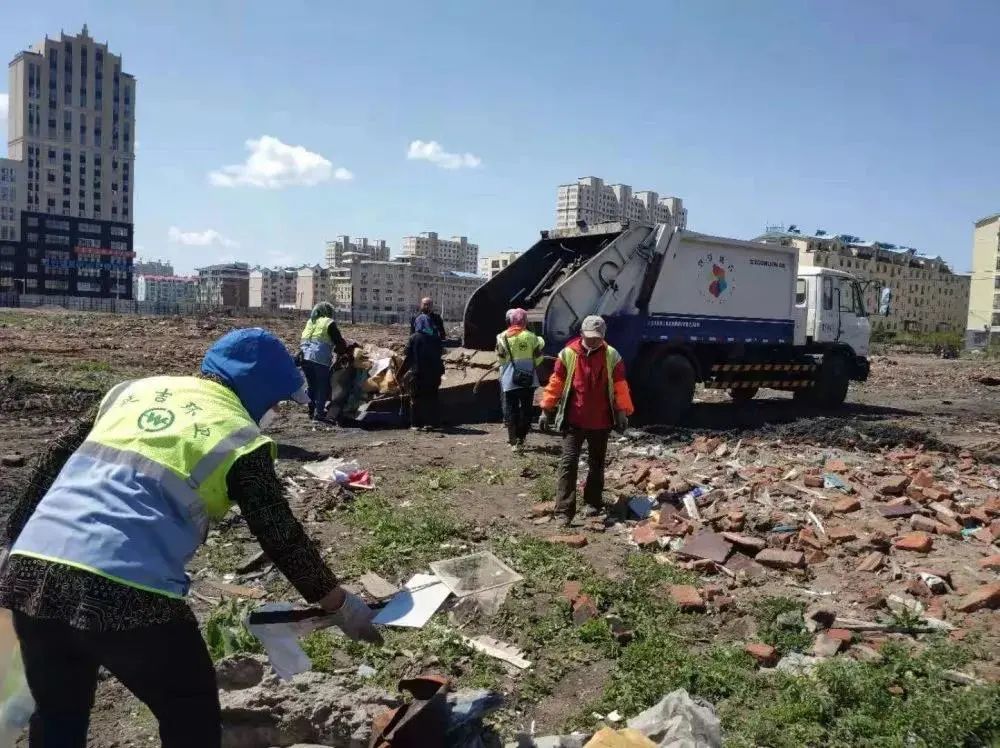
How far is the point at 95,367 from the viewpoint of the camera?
15.0 meters

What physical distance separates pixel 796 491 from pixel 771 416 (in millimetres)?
6246

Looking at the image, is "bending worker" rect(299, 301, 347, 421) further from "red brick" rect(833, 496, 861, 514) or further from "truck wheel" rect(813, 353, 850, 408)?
"truck wheel" rect(813, 353, 850, 408)

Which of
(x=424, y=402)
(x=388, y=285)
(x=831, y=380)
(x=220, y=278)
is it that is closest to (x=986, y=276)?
(x=388, y=285)

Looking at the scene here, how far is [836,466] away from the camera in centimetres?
717

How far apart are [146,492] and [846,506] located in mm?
5284

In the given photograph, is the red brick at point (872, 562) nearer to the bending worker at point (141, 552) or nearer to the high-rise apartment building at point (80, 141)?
the bending worker at point (141, 552)

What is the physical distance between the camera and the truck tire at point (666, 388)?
10.8 meters

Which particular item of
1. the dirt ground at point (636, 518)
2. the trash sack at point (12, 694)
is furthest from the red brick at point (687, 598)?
the trash sack at point (12, 694)

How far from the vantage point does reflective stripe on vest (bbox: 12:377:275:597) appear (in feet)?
6.42

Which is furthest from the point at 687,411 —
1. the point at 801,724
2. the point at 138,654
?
the point at 138,654

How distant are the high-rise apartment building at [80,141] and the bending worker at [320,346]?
316 ft

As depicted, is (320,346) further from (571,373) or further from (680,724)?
(680,724)

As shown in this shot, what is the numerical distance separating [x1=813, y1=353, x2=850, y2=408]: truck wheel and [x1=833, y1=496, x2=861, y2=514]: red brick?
787 centimetres

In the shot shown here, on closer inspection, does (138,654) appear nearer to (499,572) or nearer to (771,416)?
(499,572)
